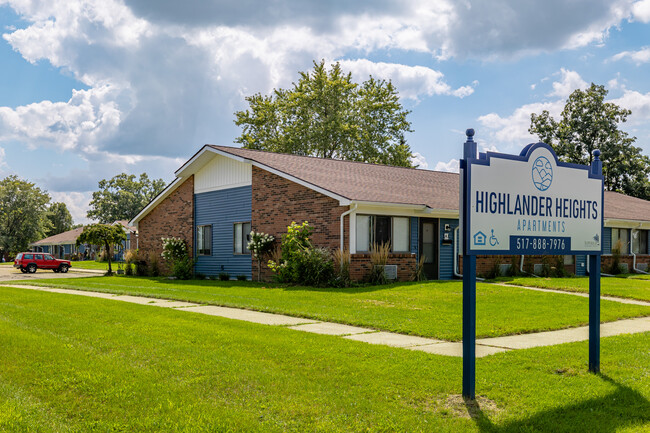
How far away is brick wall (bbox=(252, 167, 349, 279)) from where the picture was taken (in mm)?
19312

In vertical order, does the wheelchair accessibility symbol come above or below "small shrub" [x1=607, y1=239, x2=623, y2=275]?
above

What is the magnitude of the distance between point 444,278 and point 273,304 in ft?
32.6

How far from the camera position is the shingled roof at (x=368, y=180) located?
20.0m

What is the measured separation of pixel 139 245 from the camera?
100ft

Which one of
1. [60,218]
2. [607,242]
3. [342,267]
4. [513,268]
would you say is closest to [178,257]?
[342,267]

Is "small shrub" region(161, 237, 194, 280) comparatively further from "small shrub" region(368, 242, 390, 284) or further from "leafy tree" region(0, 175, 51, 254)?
"leafy tree" region(0, 175, 51, 254)

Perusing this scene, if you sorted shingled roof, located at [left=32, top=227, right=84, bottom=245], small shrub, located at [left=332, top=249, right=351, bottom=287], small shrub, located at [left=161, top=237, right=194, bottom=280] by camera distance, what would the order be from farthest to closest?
shingled roof, located at [left=32, top=227, right=84, bottom=245] → small shrub, located at [left=161, top=237, right=194, bottom=280] → small shrub, located at [left=332, top=249, right=351, bottom=287]

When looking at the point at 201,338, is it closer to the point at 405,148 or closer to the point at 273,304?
the point at 273,304

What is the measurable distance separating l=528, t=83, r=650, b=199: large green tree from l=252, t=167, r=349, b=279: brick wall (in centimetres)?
2998

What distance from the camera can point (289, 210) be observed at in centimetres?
2111

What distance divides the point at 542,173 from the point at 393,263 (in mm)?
12673

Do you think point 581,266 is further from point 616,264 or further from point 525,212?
point 525,212

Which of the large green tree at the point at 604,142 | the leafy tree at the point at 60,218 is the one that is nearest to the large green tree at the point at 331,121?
the large green tree at the point at 604,142

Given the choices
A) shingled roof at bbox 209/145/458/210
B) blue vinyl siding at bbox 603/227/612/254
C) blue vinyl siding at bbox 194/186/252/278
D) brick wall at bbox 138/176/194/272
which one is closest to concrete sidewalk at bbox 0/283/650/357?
shingled roof at bbox 209/145/458/210
